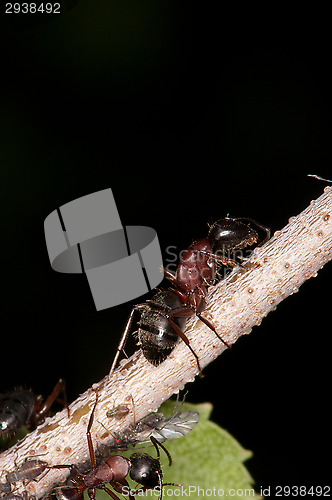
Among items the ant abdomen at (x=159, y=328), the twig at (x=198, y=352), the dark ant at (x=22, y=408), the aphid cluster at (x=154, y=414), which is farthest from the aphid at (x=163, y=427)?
the dark ant at (x=22, y=408)

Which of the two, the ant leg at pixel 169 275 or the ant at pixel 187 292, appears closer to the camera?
the ant at pixel 187 292

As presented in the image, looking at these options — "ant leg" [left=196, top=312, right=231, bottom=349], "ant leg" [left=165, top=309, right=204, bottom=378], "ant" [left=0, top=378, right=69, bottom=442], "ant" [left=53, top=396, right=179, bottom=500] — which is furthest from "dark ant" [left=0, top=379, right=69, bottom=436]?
"ant leg" [left=196, top=312, right=231, bottom=349]

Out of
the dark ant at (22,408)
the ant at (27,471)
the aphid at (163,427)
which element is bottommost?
the dark ant at (22,408)

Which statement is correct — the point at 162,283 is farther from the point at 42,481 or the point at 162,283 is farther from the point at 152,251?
the point at 42,481

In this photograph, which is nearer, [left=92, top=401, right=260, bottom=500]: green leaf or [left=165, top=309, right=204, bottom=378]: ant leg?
[left=165, top=309, right=204, bottom=378]: ant leg

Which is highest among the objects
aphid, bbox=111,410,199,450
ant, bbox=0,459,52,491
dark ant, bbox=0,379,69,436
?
ant, bbox=0,459,52,491

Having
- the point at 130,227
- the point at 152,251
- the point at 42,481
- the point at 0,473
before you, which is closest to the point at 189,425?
the point at 42,481

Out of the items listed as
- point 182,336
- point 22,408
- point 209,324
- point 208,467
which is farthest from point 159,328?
point 22,408

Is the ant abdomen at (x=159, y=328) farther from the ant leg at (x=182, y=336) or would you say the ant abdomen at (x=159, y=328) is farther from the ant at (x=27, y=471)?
the ant at (x=27, y=471)

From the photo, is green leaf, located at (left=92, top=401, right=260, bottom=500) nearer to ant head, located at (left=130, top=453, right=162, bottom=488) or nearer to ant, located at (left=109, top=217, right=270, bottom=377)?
ant head, located at (left=130, top=453, right=162, bottom=488)
